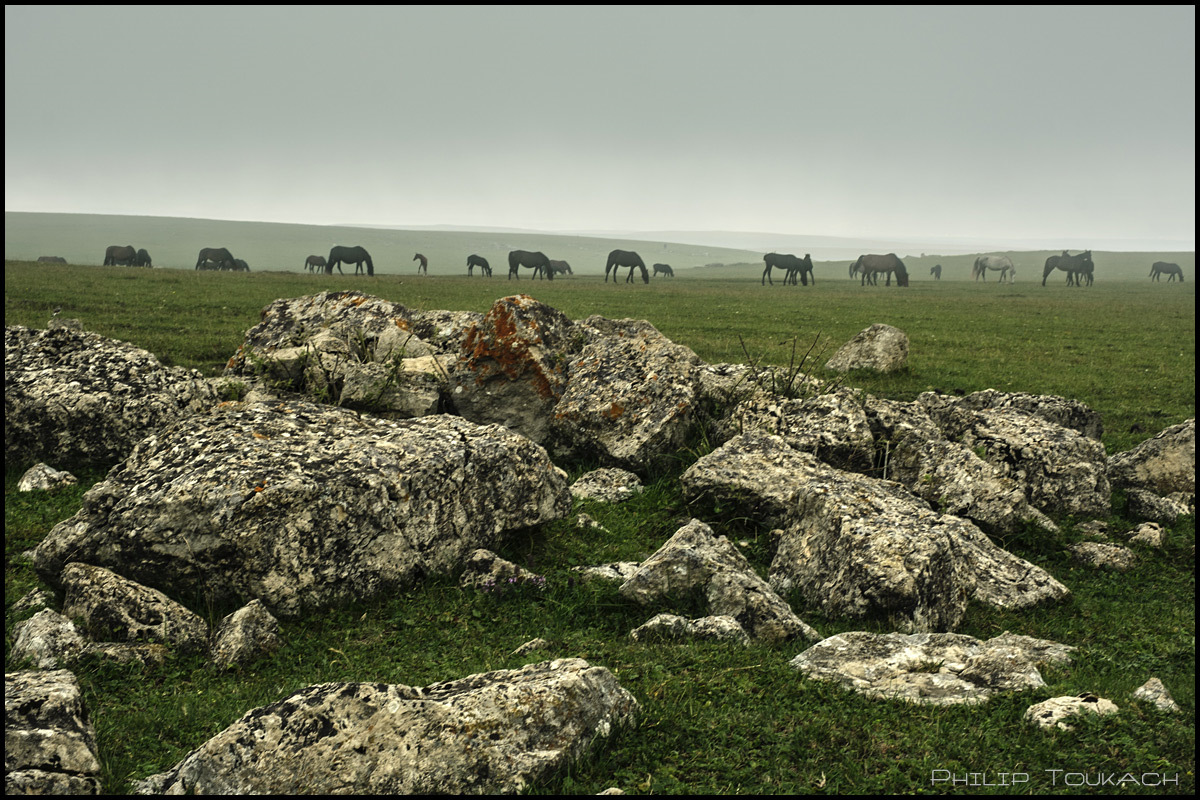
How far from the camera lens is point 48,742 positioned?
439 cm

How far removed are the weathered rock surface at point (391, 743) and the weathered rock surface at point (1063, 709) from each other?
8.80 ft

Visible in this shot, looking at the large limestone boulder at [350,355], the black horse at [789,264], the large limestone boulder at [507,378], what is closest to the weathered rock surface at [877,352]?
the large limestone boulder at [507,378]

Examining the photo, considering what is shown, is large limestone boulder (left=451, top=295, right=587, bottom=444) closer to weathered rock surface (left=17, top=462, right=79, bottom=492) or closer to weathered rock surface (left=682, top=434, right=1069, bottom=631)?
weathered rock surface (left=682, top=434, right=1069, bottom=631)

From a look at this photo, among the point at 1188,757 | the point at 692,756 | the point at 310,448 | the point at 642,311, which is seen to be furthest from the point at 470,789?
the point at 642,311

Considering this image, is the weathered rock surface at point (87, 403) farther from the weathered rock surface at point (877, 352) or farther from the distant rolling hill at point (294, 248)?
the distant rolling hill at point (294, 248)

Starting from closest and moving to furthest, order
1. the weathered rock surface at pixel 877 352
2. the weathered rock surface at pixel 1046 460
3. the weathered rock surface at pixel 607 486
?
the weathered rock surface at pixel 607 486 < the weathered rock surface at pixel 1046 460 < the weathered rock surface at pixel 877 352

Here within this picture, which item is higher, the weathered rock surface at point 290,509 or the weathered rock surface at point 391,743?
the weathered rock surface at point 290,509

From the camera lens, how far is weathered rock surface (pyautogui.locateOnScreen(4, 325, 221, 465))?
10.5m

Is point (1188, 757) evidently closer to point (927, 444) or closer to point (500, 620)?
point (500, 620)

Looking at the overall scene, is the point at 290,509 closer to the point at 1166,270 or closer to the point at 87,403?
the point at 87,403

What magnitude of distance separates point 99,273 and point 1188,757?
137 feet

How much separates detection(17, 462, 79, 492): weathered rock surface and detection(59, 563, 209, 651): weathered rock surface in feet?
12.6

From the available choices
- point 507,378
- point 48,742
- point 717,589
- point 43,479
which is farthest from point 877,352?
point 48,742

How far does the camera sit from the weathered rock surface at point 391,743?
4.24m
